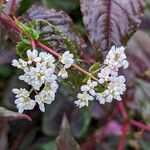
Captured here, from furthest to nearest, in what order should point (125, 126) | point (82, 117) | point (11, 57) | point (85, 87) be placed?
point (82, 117), point (125, 126), point (11, 57), point (85, 87)

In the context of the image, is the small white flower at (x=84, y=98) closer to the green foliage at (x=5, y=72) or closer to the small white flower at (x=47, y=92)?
the small white flower at (x=47, y=92)

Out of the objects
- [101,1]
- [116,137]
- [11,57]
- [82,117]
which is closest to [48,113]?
[82,117]

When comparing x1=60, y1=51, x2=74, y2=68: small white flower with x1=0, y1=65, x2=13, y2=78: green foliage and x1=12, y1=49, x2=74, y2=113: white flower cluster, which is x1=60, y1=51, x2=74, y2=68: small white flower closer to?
x1=12, y1=49, x2=74, y2=113: white flower cluster

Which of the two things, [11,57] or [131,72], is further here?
[131,72]

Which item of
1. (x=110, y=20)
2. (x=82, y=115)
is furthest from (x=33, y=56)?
(x=82, y=115)

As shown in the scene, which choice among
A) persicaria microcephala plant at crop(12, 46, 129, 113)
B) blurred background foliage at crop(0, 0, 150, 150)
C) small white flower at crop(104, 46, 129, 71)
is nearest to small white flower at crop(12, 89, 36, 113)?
persicaria microcephala plant at crop(12, 46, 129, 113)

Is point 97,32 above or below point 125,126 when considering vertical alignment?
above

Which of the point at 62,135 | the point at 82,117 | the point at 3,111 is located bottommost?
the point at 82,117

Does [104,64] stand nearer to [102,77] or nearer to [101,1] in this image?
[102,77]

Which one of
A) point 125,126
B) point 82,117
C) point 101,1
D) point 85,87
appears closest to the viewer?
point 85,87
